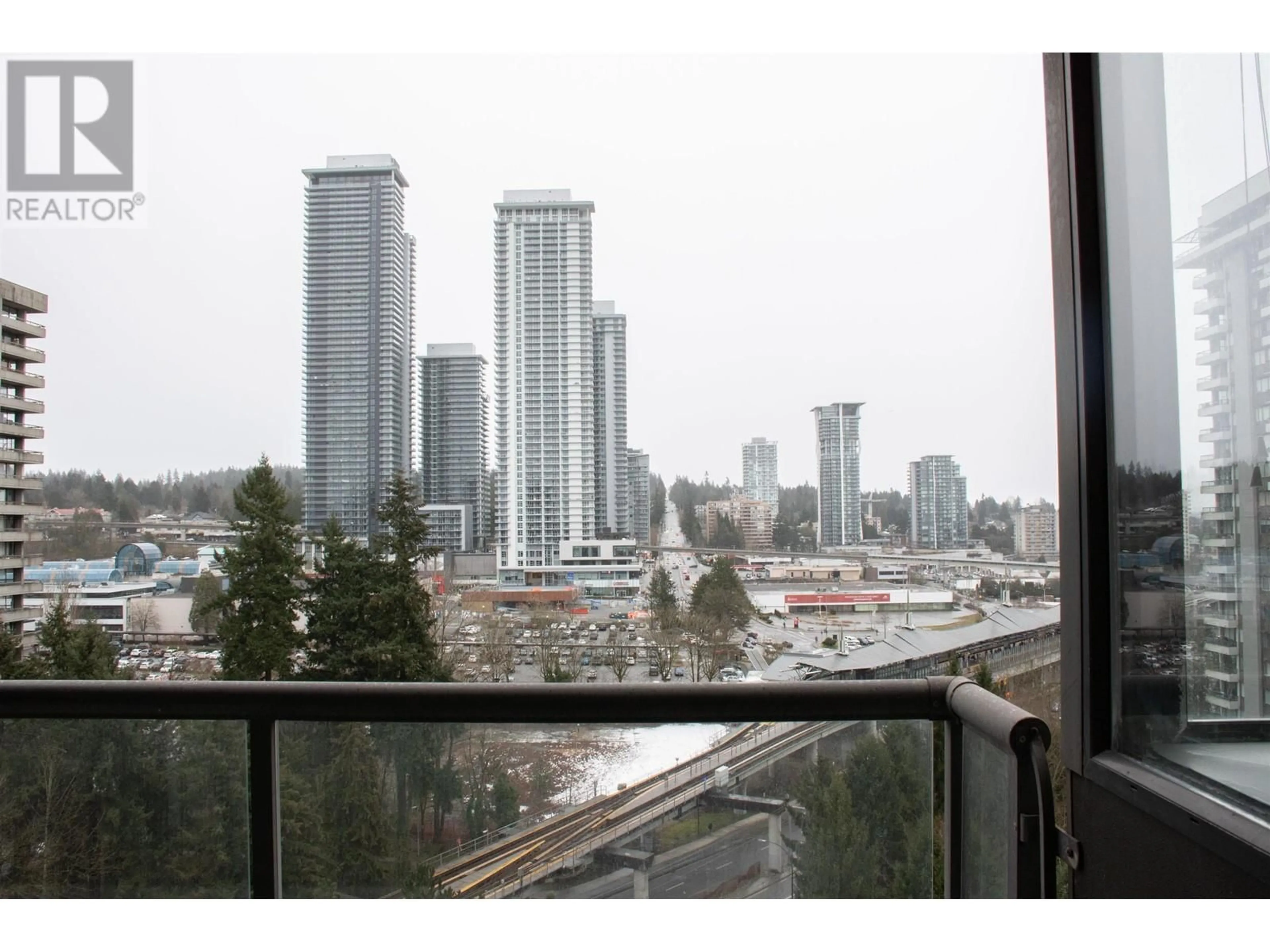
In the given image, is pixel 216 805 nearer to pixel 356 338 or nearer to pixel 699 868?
pixel 699 868

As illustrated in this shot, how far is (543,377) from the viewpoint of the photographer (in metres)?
2.89

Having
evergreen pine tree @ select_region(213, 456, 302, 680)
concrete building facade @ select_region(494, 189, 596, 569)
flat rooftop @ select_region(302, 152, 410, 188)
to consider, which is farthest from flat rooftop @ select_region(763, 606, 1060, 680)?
flat rooftop @ select_region(302, 152, 410, 188)

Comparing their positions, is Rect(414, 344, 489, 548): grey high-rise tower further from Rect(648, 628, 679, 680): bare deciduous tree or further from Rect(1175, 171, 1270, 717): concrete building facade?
Rect(1175, 171, 1270, 717): concrete building facade

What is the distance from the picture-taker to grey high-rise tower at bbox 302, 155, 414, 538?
9.25 feet

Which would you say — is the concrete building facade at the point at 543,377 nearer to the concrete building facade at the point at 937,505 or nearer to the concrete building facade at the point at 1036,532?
the concrete building facade at the point at 937,505

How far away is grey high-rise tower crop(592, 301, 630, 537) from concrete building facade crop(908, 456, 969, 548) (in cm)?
108

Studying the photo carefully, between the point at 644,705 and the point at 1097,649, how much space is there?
822mm

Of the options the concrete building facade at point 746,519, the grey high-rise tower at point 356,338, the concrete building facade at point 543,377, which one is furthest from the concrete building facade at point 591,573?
the grey high-rise tower at point 356,338

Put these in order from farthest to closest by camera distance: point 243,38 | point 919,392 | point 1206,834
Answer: point 919,392 < point 243,38 < point 1206,834

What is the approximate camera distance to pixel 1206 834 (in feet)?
3.30

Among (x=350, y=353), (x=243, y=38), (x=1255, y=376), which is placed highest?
(x=243, y=38)

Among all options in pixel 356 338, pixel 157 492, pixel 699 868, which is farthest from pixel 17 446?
pixel 699 868

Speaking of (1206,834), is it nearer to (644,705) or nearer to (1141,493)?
(1141,493)

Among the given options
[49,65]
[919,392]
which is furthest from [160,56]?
[919,392]
